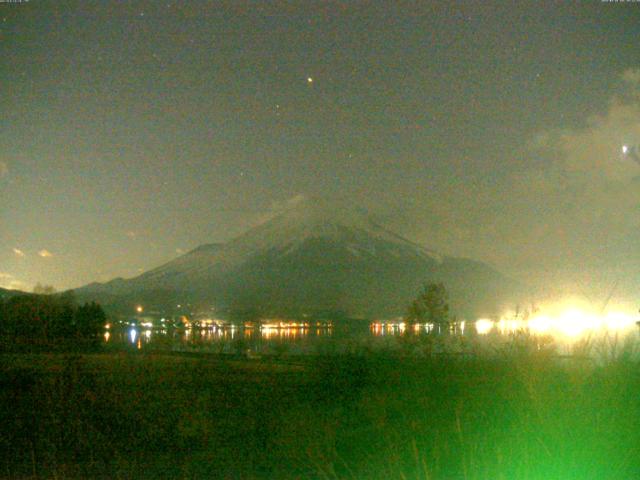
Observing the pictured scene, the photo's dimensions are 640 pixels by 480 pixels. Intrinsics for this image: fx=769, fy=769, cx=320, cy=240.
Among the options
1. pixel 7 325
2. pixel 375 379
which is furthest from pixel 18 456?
pixel 7 325

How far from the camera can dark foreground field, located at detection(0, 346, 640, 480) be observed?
26.0ft

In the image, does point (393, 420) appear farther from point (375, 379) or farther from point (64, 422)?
point (64, 422)

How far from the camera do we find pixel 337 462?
33.1 ft

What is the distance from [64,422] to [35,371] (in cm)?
911

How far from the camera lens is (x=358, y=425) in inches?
500

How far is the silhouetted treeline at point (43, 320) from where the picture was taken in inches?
1543

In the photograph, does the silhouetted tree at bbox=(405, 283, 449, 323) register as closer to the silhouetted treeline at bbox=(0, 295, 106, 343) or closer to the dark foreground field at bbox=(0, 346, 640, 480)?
A: the silhouetted treeline at bbox=(0, 295, 106, 343)

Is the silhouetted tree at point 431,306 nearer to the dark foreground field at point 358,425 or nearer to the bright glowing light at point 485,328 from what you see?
the bright glowing light at point 485,328

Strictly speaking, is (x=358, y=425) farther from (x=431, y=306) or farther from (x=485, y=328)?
(x=431, y=306)

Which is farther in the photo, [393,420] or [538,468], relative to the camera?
[393,420]

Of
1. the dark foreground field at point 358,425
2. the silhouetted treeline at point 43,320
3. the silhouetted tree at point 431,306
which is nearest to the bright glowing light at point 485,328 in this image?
the silhouetted tree at point 431,306

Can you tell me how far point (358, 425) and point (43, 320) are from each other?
103ft

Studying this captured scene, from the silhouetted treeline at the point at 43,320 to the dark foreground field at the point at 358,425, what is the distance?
22277 millimetres

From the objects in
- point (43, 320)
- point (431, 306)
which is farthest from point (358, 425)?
point (43, 320)
